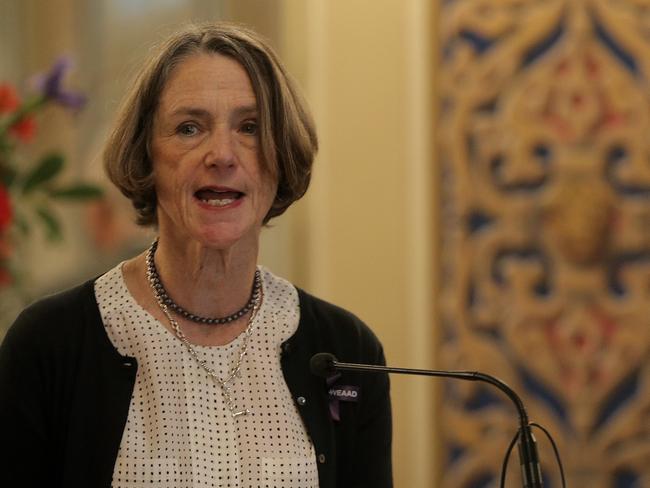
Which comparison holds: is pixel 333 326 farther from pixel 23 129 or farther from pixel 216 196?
pixel 23 129

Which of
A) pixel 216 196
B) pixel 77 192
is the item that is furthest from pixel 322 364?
pixel 77 192

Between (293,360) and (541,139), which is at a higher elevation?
(541,139)

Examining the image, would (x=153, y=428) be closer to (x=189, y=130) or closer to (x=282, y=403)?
(x=282, y=403)

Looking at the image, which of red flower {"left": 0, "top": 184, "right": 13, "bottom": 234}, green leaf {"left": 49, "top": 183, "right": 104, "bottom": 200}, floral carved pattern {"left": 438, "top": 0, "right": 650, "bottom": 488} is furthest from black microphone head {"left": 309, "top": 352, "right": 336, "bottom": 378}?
floral carved pattern {"left": 438, "top": 0, "right": 650, "bottom": 488}

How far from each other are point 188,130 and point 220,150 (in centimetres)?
9

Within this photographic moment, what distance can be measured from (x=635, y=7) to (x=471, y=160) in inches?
23.8

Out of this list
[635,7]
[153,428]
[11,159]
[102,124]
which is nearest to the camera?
[153,428]

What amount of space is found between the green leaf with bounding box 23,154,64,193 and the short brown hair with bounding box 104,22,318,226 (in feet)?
2.67

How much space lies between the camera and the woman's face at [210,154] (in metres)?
1.96

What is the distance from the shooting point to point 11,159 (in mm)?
Answer: 2789

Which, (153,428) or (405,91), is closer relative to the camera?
(153,428)

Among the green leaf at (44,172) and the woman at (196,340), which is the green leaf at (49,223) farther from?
the woman at (196,340)

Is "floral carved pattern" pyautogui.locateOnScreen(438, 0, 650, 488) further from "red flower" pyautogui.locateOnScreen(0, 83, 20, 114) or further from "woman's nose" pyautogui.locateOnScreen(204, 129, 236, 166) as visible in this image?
"woman's nose" pyautogui.locateOnScreen(204, 129, 236, 166)

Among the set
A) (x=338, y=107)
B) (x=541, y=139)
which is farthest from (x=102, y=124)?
(x=541, y=139)
